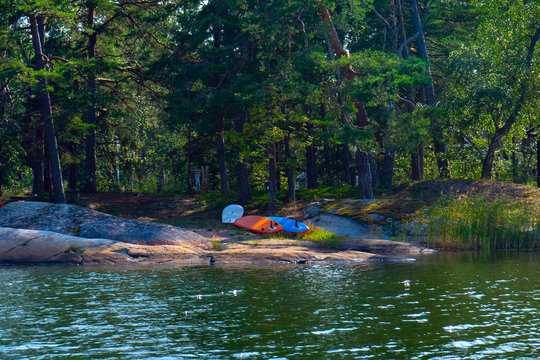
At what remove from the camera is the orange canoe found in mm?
24078

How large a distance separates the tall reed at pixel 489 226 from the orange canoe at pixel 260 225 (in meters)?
6.63

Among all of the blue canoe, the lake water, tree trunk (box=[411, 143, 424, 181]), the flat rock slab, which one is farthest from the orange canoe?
tree trunk (box=[411, 143, 424, 181])

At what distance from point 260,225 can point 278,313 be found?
539 inches

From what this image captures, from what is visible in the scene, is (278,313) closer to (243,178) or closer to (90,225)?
(90,225)

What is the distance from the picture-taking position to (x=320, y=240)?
71.0ft

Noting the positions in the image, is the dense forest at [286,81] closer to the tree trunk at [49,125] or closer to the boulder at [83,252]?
the tree trunk at [49,125]

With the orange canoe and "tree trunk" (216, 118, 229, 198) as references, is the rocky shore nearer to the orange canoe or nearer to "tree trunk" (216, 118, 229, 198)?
the orange canoe

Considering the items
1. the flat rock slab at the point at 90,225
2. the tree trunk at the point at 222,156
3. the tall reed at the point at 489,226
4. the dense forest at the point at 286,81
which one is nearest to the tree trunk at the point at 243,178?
the dense forest at the point at 286,81

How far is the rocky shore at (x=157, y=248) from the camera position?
19062 mm

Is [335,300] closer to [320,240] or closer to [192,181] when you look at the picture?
[320,240]

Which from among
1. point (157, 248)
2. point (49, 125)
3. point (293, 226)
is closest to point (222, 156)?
point (293, 226)

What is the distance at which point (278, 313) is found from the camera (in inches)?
425

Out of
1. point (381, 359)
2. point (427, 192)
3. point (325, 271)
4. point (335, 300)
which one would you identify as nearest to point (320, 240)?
point (325, 271)

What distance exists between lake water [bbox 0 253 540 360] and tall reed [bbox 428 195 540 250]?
3.50 meters
